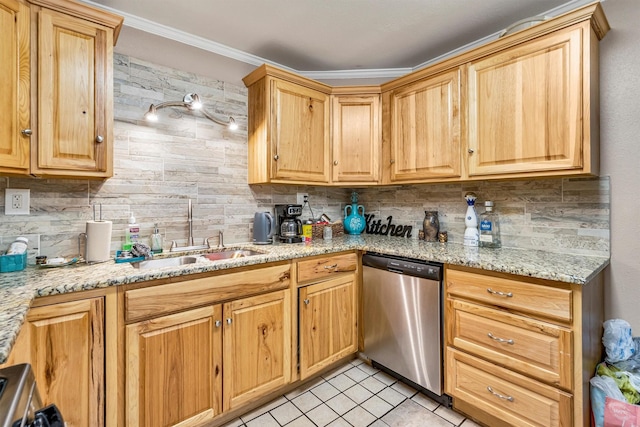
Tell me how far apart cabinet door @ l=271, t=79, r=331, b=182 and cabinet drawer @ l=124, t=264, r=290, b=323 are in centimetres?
77

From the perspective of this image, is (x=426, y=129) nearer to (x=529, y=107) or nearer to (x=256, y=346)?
(x=529, y=107)

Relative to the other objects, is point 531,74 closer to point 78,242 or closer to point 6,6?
point 6,6

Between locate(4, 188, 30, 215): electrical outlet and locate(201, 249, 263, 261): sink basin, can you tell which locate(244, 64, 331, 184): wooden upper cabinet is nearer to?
locate(201, 249, 263, 261): sink basin

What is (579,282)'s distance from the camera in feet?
4.26

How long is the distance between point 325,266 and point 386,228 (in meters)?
0.95

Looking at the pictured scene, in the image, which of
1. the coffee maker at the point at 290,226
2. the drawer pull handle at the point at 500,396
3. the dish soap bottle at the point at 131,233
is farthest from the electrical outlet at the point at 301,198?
the drawer pull handle at the point at 500,396

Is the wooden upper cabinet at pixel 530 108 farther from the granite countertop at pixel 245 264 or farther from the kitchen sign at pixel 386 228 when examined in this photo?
the kitchen sign at pixel 386 228

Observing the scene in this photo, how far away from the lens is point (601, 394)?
55.2 inches

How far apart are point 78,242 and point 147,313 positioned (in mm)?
733

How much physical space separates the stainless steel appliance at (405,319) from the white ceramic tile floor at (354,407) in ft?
0.31

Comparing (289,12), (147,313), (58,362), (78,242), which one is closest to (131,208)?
(78,242)

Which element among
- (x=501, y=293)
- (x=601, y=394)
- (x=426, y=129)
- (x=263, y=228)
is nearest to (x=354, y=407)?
(x=501, y=293)

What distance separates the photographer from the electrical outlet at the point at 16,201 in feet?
5.14

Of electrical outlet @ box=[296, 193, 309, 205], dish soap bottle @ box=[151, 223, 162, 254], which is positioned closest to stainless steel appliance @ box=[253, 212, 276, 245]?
electrical outlet @ box=[296, 193, 309, 205]
